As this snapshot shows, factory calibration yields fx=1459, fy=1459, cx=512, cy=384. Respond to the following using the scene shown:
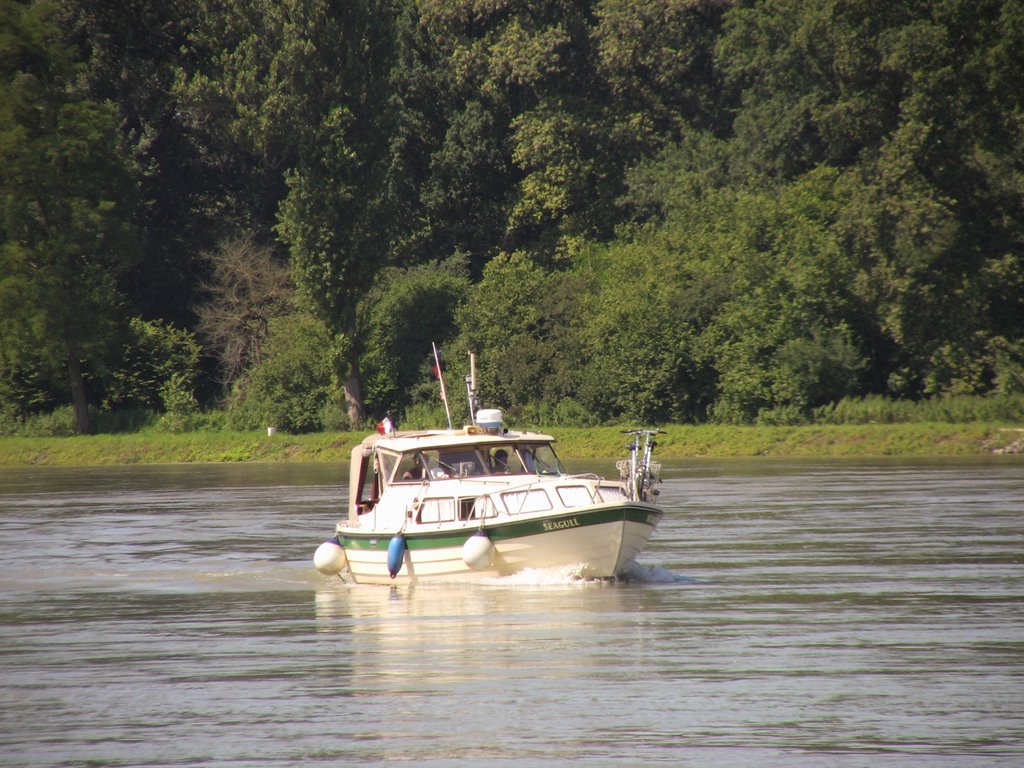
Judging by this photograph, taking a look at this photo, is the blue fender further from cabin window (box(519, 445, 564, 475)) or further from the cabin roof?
cabin window (box(519, 445, 564, 475))

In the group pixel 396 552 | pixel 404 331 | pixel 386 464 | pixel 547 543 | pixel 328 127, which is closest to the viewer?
pixel 547 543

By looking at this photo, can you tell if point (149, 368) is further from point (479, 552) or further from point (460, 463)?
point (479, 552)

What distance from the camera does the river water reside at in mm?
14398

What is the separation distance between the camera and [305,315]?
6625 cm

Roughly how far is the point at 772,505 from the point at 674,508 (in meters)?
2.39

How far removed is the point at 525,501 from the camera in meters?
23.8

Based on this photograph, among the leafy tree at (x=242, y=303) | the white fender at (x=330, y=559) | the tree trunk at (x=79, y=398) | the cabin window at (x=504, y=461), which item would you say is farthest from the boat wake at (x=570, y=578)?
the leafy tree at (x=242, y=303)

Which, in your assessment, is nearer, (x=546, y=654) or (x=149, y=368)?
(x=546, y=654)

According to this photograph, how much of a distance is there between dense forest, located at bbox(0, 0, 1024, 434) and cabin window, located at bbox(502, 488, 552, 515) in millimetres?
32048

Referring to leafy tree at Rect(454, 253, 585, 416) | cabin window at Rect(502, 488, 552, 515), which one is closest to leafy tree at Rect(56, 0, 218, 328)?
leafy tree at Rect(454, 253, 585, 416)

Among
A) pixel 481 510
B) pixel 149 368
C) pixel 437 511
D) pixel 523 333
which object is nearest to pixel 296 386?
pixel 149 368

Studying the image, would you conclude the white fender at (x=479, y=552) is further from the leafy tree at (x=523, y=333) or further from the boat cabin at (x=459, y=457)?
the leafy tree at (x=523, y=333)

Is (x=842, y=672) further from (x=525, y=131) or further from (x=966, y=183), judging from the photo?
(x=525, y=131)

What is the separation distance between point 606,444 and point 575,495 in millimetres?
32280
